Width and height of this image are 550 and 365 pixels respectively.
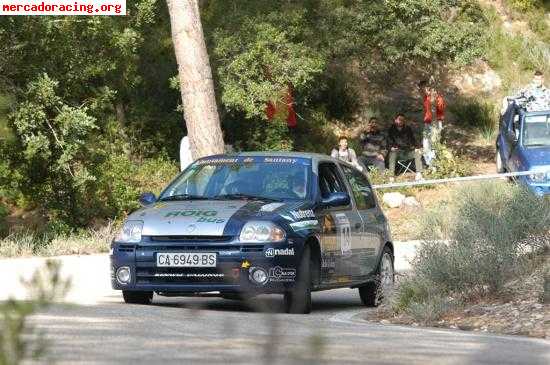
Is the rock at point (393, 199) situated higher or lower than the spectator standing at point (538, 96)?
lower

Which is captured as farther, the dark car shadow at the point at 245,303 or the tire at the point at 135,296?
the dark car shadow at the point at 245,303

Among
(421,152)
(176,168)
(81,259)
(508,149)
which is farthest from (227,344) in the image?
(176,168)

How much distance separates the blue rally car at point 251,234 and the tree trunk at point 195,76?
7.93 meters

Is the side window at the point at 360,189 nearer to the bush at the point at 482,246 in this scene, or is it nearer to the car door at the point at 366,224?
the car door at the point at 366,224

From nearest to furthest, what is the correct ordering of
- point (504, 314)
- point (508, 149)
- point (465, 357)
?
point (465, 357) < point (504, 314) < point (508, 149)

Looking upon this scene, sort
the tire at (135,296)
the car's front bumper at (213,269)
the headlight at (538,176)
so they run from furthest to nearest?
the headlight at (538,176) < the tire at (135,296) < the car's front bumper at (213,269)

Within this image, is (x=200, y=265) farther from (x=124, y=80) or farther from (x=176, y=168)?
(x=176, y=168)

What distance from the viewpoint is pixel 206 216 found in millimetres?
12852

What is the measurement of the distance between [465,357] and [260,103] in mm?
26579

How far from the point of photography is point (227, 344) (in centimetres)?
769

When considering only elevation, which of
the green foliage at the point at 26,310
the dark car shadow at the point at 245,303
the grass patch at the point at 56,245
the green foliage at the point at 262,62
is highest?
the green foliage at the point at 262,62

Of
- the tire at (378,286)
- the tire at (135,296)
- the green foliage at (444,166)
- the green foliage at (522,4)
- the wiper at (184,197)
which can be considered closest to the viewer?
the tire at (135,296)

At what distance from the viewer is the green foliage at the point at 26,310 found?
4246mm

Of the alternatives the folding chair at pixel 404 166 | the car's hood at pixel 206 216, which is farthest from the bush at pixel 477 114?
the car's hood at pixel 206 216
